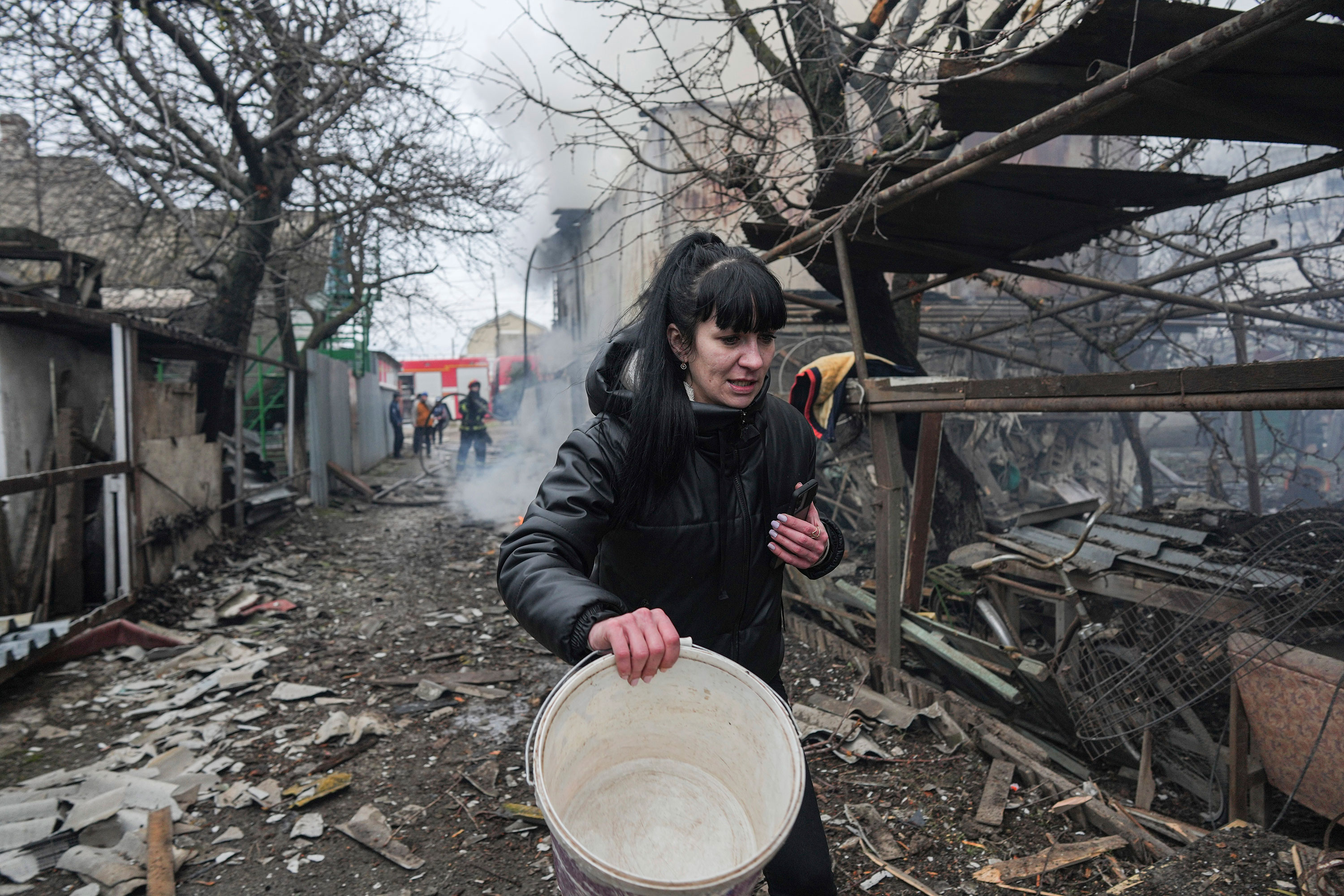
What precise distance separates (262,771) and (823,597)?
420cm

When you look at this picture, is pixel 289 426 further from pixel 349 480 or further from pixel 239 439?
pixel 239 439

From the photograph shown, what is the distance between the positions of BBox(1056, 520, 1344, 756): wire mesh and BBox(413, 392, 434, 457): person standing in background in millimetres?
20361

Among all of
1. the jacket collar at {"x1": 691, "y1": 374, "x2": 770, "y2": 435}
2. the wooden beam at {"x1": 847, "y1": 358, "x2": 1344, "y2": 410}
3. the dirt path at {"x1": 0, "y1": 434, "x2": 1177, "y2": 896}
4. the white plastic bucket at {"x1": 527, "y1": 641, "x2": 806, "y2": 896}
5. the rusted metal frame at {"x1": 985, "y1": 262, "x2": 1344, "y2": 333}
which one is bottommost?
the dirt path at {"x1": 0, "y1": 434, "x2": 1177, "y2": 896}

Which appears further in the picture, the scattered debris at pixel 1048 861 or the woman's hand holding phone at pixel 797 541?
the scattered debris at pixel 1048 861

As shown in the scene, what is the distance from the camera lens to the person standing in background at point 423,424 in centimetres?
2219

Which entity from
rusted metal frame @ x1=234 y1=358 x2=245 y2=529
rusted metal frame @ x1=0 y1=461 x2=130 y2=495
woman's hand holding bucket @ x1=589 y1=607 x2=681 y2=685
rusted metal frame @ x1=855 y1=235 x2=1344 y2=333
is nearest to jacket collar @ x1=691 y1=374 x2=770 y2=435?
woman's hand holding bucket @ x1=589 y1=607 x2=681 y2=685

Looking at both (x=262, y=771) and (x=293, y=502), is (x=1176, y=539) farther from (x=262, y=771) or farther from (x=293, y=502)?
(x=293, y=502)

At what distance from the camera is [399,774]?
3.89 metres

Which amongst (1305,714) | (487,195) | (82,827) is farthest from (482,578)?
(1305,714)

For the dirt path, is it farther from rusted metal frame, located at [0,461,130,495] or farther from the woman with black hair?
the woman with black hair

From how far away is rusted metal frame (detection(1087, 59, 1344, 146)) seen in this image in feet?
8.57

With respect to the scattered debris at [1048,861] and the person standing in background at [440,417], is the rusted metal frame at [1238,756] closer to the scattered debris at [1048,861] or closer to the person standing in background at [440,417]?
the scattered debris at [1048,861]

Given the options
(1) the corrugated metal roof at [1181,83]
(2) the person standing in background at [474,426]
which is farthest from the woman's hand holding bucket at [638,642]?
(2) the person standing in background at [474,426]

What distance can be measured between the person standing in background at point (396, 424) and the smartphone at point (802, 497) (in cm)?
2256
